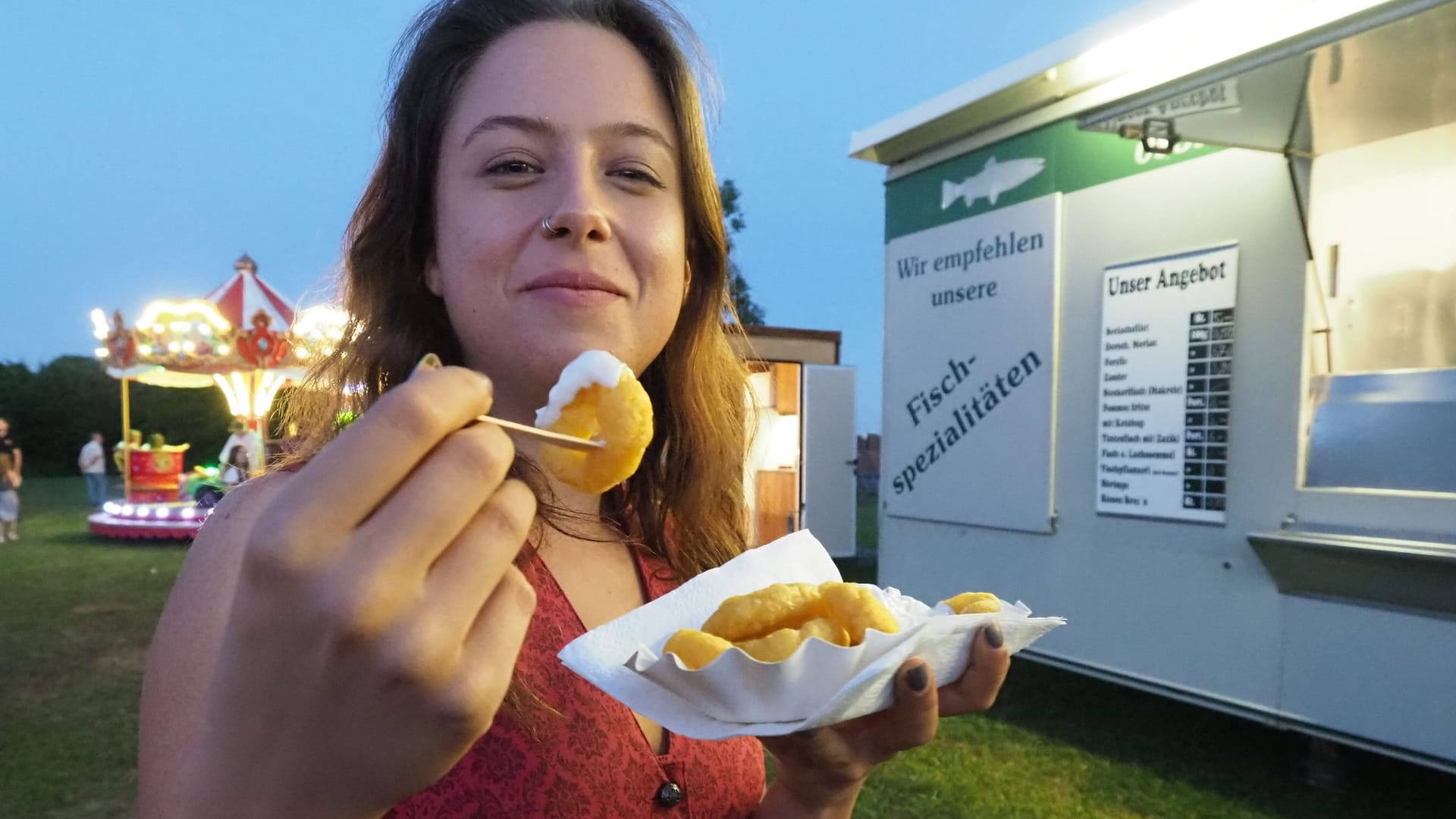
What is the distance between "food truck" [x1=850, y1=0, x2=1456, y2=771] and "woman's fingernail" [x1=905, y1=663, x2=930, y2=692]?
3.36 meters

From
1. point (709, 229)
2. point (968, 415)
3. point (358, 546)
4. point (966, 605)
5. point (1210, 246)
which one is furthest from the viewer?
point (968, 415)

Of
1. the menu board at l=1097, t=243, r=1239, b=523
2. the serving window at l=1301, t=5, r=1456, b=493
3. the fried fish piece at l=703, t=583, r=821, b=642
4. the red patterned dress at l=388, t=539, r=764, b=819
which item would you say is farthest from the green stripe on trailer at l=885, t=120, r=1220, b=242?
the red patterned dress at l=388, t=539, r=764, b=819

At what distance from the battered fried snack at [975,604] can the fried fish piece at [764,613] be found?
0.88ft

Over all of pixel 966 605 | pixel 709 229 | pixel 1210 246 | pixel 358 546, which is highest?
pixel 1210 246

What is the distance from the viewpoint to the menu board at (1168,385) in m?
4.41

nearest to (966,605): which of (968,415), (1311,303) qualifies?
(1311,303)

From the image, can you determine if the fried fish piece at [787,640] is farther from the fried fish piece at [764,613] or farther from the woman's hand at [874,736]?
the woman's hand at [874,736]

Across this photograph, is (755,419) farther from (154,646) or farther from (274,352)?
(274,352)

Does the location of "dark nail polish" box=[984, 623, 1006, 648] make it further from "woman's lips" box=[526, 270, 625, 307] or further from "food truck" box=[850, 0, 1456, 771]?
"food truck" box=[850, 0, 1456, 771]

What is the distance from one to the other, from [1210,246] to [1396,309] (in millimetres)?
855

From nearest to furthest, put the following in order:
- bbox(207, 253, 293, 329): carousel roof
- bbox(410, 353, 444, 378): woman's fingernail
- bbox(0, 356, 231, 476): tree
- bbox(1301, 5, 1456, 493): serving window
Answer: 1. bbox(410, 353, 444, 378): woman's fingernail
2. bbox(1301, 5, 1456, 493): serving window
3. bbox(207, 253, 293, 329): carousel roof
4. bbox(0, 356, 231, 476): tree

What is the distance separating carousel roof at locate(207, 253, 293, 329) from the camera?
18.4 metres

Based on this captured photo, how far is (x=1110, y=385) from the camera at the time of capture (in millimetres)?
4895

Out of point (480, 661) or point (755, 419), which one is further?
point (755, 419)
